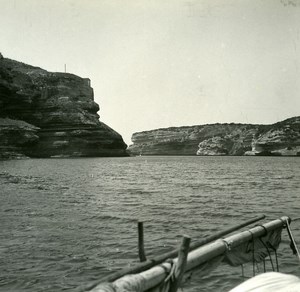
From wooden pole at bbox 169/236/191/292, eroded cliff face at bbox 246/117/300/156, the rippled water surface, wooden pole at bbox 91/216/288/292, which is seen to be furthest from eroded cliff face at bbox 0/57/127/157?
wooden pole at bbox 169/236/191/292

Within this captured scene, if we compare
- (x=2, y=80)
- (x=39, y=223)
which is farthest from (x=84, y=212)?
(x=2, y=80)

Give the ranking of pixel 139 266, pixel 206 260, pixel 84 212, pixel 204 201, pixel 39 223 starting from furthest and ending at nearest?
pixel 204 201, pixel 84 212, pixel 39 223, pixel 206 260, pixel 139 266

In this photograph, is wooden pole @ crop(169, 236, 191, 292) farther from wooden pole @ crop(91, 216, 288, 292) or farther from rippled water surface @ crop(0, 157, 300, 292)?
rippled water surface @ crop(0, 157, 300, 292)

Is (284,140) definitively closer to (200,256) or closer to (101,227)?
(101,227)

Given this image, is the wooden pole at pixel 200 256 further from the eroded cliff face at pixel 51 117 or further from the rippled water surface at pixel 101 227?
the eroded cliff face at pixel 51 117

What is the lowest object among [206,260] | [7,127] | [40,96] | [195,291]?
[195,291]

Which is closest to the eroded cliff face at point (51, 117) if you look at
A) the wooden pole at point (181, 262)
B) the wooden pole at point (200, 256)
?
the wooden pole at point (200, 256)

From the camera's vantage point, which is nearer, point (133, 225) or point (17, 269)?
point (17, 269)

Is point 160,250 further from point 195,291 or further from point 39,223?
point 39,223
